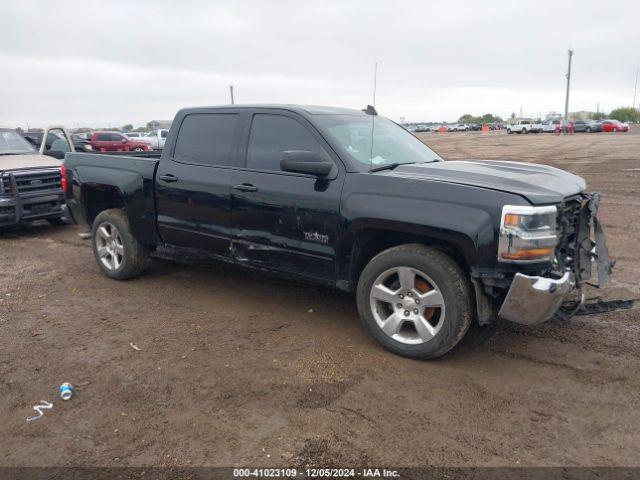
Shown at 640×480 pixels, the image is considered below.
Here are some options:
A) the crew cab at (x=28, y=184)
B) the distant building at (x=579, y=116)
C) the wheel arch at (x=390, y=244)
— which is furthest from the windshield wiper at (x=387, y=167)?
the distant building at (x=579, y=116)

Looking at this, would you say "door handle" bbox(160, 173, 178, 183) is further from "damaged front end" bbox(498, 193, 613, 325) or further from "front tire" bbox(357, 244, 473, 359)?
"damaged front end" bbox(498, 193, 613, 325)

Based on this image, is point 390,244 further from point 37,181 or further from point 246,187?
point 37,181

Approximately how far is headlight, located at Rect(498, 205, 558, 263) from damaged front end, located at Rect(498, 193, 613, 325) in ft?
0.47

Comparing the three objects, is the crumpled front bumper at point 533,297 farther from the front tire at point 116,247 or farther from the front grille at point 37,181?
the front grille at point 37,181

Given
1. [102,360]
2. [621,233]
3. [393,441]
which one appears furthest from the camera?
[621,233]

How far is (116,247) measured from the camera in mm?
6082

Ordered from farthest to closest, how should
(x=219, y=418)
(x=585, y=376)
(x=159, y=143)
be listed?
(x=159, y=143)
(x=585, y=376)
(x=219, y=418)

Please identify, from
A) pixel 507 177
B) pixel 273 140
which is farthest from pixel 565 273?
pixel 273 140

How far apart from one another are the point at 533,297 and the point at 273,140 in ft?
8.22

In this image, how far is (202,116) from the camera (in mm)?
5305

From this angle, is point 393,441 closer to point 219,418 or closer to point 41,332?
point 219,418

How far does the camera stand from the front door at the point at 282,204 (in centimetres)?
428

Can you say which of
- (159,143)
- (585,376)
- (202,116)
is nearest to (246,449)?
(585,376)

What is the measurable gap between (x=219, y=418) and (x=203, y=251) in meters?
2.24
